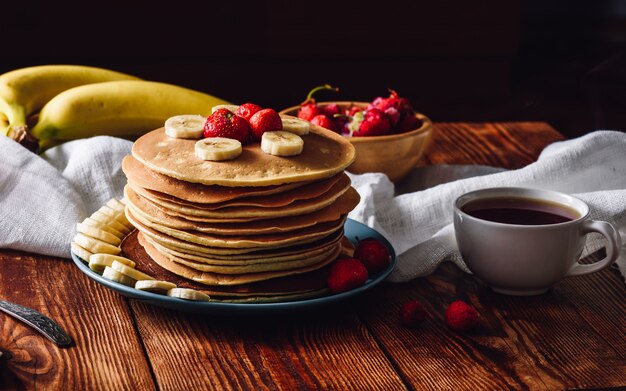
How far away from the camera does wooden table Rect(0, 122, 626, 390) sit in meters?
0.95

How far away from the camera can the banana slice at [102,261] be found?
1118 millimetres

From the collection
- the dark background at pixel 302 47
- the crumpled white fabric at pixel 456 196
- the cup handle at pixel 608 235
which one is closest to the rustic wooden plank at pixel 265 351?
the crumpled white fabric at pixel 456 196

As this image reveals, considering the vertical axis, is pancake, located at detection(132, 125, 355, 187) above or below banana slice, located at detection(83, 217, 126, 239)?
above

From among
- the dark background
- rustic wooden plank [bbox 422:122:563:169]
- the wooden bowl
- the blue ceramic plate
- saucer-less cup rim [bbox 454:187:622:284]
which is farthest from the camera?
the dark background

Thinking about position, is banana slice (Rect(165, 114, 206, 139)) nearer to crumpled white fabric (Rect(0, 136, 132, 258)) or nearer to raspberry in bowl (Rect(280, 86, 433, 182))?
crumpled white fabric (Rect(0, 136, 132, 258))

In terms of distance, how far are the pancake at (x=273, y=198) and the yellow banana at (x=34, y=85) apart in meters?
0.70

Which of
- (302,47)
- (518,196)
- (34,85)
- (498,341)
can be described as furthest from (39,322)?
(302,47)

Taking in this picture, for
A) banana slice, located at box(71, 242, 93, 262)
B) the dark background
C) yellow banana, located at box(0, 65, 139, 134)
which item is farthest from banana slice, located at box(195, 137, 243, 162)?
the dark background

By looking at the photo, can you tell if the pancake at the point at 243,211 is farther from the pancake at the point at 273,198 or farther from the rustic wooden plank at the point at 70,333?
the rustic wooden plank at the point at 70,333

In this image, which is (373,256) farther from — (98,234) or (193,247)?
(98,234)

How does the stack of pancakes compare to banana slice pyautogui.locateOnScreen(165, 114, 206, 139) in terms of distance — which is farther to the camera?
banana slice pyautogui.locateOnScreen(165, 114, 206, 139)

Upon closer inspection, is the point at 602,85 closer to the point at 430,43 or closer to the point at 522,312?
the point at 430,43

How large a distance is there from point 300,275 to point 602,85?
431 cm

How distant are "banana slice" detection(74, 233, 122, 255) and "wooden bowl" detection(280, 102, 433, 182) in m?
0.53
